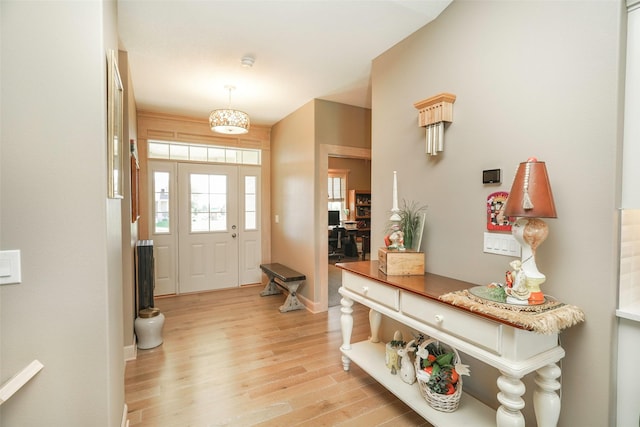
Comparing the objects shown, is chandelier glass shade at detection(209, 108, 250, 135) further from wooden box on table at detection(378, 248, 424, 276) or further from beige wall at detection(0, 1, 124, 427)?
wooden box on table at detection(378, 248, 424, 276)

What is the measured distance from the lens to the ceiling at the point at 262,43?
2154mm

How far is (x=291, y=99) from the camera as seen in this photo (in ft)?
13.0

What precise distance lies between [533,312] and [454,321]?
358 millimetres

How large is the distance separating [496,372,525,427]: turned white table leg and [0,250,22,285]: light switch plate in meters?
2.06

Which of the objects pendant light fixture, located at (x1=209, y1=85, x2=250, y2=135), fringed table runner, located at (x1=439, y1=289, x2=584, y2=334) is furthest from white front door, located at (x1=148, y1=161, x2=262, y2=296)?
fringed table runner, located at (x1=439, y1=289, x2=584, y2=334)

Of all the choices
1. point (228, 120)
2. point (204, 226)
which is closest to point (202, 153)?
point (204, 226)

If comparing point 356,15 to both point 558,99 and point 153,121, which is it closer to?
point 558,99

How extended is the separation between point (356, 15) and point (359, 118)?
2.09 meters

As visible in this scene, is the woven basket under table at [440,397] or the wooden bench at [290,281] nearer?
the woven basket under table at [440,397]

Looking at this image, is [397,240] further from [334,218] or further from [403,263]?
[334,218]

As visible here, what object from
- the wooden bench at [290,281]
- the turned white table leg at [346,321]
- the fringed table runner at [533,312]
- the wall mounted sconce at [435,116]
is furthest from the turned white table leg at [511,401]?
the wooden bench at [290,281]

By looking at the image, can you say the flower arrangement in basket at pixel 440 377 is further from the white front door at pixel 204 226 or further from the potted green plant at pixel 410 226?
the white front door at pixel 204 226

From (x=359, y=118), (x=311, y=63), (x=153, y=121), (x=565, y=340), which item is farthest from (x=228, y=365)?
(x=153, y=121)

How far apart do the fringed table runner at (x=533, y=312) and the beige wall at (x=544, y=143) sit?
0.48ft
